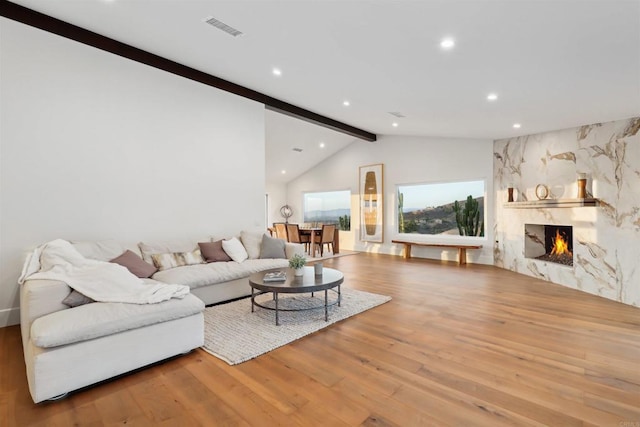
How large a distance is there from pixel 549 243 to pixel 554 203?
1097 millimetres

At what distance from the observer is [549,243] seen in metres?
6.16

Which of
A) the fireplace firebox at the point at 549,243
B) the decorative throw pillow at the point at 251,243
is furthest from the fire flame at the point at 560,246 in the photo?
the decorative throw pillow at the point at 251,243

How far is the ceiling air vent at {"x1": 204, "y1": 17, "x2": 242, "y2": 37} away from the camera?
356 centimetres

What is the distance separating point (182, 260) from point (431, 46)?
403 cm

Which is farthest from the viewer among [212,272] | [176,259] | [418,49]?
[176,259]

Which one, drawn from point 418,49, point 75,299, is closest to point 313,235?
point 418,49

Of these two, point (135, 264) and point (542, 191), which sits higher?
point (542, 191)

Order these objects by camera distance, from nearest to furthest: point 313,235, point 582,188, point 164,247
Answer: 1. point 164,247
2. point 582,188
3. point 313,235

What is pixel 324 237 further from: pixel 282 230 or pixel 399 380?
pixel 399 380

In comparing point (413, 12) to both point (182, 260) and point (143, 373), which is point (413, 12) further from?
point (182, 260)

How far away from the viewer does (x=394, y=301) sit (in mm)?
4391

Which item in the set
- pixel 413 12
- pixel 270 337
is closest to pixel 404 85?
pixel 413 12

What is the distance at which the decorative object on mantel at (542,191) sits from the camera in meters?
5.88

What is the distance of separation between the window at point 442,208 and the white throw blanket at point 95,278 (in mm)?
6787
